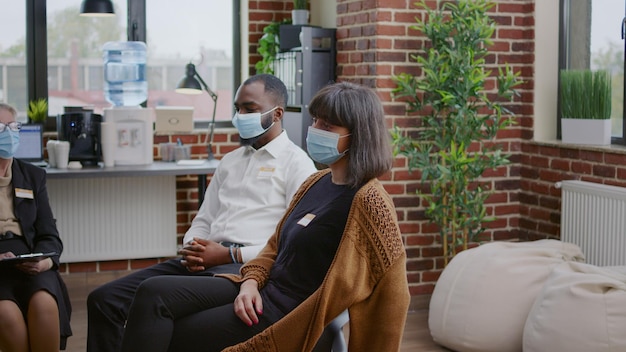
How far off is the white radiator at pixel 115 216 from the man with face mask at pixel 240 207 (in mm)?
2194

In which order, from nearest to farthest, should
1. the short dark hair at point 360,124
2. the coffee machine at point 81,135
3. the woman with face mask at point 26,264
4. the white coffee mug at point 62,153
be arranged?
the short dark hair at point 360,124 → the woman with face mask at point 26,264 → the white coffee mug at point 62,153 → the coffee machine at point 81,135

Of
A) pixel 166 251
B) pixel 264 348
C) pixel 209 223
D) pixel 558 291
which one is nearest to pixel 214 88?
pixel 166 251

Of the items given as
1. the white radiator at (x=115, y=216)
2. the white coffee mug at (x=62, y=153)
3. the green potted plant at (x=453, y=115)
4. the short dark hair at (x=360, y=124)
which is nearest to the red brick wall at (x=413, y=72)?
the green potted plant at (x=453, y=115)

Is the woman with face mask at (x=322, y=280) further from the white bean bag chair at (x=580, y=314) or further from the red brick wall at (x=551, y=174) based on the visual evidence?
the red brick wall at (x=551, y=174)

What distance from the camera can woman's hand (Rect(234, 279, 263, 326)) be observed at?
280 centimetres

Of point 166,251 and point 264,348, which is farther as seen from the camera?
point 166,251

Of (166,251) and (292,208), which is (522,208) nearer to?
(166,251)

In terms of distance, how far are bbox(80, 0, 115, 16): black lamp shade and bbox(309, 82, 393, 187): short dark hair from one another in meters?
3.00

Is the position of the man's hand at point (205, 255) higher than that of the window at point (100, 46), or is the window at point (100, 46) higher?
the window at point (100, 46)

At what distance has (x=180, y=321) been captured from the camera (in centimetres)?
288

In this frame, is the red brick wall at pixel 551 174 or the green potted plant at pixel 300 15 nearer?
the red brick wall at pixel 551 174

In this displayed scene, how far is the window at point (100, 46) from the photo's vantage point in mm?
5812

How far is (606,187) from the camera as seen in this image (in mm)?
4574

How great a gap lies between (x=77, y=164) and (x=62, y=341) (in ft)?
5.96
